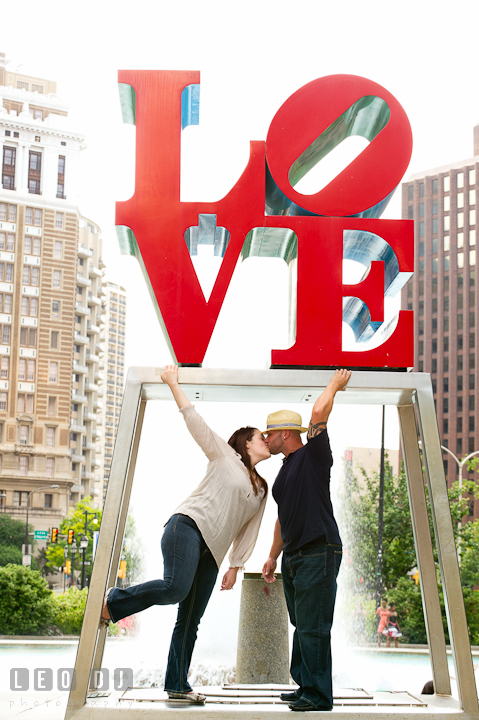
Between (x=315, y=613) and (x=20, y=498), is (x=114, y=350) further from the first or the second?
(x=315, y=613)

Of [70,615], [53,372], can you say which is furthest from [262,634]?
[53,372]

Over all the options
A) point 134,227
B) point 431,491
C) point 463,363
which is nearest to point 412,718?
point 431,491

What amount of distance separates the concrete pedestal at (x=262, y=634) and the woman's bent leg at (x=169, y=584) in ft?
3.87

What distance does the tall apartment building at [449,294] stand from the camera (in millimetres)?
93188

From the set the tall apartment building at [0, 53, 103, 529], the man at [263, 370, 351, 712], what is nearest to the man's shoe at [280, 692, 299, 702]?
the man at [263, 370, 351, 712]

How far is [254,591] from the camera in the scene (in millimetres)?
5734

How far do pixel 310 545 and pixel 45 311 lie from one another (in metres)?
84.4

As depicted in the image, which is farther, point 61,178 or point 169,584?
point 61,178

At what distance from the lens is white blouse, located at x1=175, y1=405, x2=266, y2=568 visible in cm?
484

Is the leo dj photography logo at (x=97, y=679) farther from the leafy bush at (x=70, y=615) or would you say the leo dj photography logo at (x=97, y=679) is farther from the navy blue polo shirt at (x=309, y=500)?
the leafy bush at (x=70, y=615)

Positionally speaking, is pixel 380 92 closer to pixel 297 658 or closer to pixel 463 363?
pixel 297 658

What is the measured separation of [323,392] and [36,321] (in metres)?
83.8

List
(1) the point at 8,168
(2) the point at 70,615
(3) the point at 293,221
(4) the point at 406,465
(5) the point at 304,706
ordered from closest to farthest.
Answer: (5) the point at 304,706, (3) the point at 293,221, (4) the point at 406,465, (2) the point at 70,615, (1) the point at 8,168

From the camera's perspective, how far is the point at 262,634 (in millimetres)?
5676
